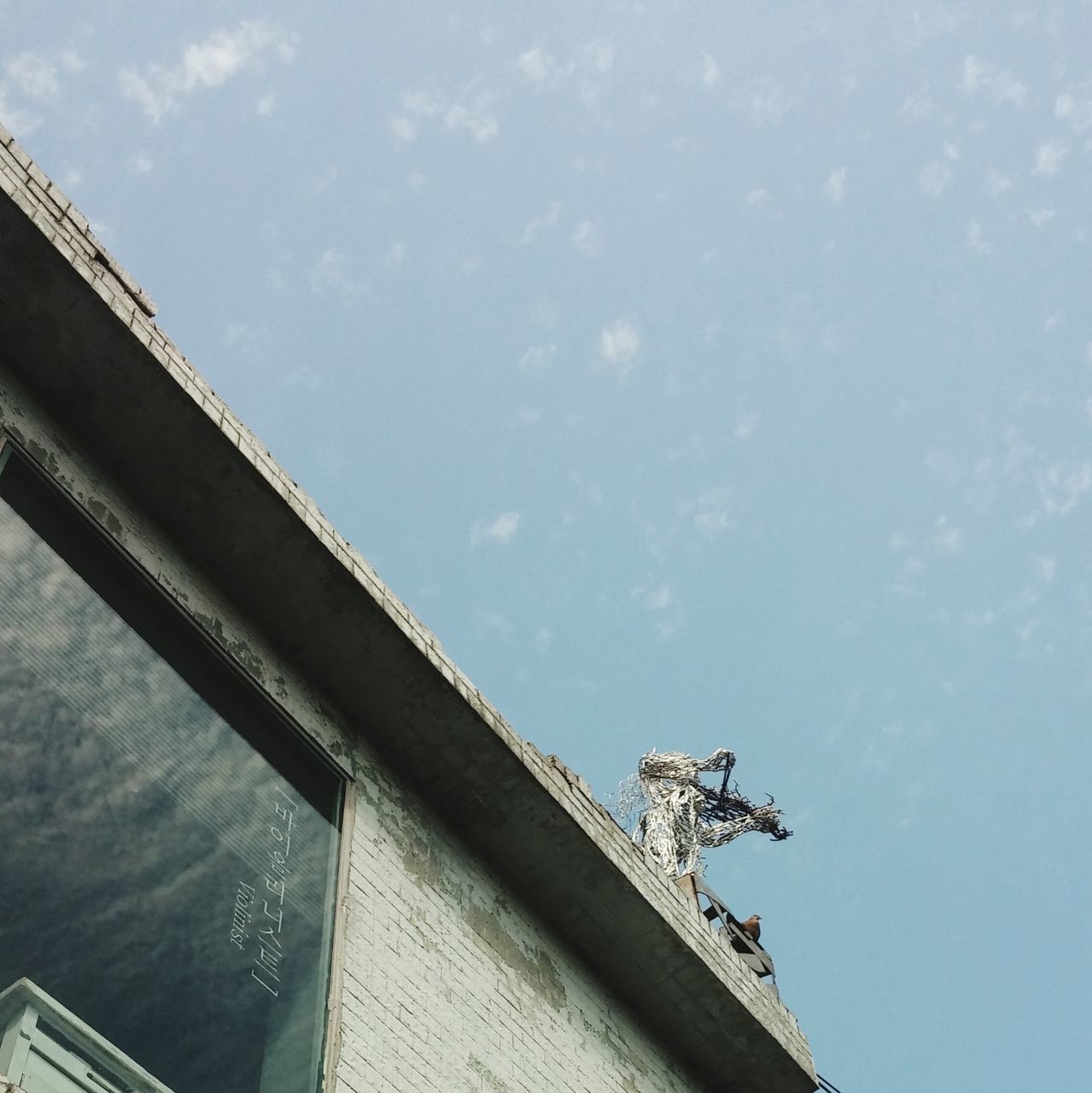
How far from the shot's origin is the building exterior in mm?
5789

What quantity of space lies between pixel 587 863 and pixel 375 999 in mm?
2211

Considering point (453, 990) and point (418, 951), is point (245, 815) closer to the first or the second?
point (418, 951)

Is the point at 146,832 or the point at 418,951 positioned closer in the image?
the point at 146,832

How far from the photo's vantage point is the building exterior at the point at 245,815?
228 inches

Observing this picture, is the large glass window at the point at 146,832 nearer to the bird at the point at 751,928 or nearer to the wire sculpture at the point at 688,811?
the bird at the point at 751,928

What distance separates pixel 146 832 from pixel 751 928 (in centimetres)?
582

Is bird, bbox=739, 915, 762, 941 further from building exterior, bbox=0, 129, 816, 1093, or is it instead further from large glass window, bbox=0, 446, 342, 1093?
large glass window, bbox=0, 446, 342, 1093

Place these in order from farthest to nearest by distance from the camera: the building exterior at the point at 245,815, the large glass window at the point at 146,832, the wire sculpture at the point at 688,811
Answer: the wire sculpture at the point at 688,811 → the building exterior at the point at 245,815 → the large glass window at the point at 146,832

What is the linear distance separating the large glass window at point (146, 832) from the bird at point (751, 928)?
429cm

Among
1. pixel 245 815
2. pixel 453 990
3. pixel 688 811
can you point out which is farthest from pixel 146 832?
pixel 688 811

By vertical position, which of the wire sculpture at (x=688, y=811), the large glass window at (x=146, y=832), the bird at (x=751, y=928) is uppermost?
the wire sculpture at (x=688, y=811)

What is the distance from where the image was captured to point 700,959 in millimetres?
9180

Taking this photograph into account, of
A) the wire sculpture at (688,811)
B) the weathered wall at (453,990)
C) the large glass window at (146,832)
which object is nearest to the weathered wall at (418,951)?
the weathered wall at (453,990)

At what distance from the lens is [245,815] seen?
697cm
